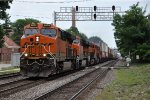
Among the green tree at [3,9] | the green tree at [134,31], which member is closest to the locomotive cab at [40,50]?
the green tree at [3,9]

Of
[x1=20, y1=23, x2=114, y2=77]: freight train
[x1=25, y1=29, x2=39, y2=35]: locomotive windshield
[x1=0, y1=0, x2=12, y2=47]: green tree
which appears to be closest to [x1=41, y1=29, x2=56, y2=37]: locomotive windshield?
[x1=20, y1=23, x2=114, y2=77]: freight train

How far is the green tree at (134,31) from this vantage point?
57.8 meters

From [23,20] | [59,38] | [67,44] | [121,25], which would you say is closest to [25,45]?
[59,38]

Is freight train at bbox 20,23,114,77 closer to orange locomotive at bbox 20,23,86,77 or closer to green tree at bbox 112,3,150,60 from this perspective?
orange locomotive at bbox 20,23,86,77

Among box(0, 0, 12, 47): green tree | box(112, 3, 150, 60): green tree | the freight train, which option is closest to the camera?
the freight train

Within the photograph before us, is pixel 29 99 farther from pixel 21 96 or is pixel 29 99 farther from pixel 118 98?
pixel 118 98

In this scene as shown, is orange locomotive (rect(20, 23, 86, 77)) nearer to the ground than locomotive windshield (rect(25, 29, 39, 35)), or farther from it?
nearer to the ground

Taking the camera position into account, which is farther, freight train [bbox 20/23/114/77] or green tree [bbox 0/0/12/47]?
green tree [bbox 0/0/12/47]

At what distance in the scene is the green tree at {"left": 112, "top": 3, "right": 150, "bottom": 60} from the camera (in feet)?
190

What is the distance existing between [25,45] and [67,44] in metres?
6.29

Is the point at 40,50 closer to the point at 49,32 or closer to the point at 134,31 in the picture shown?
the point at 49,32

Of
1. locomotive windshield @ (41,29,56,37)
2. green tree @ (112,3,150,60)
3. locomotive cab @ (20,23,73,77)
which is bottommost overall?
locomotive cab @ (20,23,73,77)

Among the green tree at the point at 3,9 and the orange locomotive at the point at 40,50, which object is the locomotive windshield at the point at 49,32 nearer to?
the orange locomotive at the point at 40,50

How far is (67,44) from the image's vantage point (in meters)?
33.7
